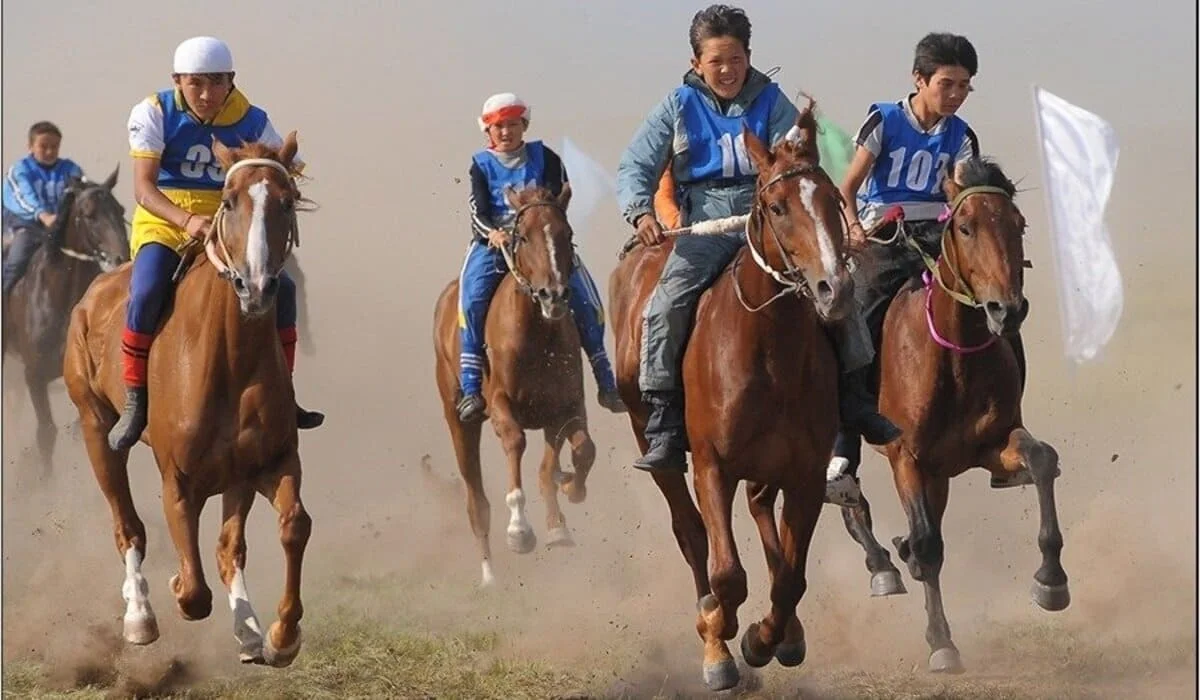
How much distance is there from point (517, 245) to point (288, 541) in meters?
4.15

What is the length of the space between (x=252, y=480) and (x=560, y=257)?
12.4 feet

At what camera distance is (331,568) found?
15.0 meters

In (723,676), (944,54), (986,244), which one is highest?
(944,54)

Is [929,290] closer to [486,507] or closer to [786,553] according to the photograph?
[786,553]

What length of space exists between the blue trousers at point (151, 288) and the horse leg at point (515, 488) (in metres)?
3.45

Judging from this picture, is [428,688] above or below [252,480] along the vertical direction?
below

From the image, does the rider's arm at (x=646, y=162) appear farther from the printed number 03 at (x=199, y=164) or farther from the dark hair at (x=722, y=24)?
the printed number 03 at (x=199, y=164)

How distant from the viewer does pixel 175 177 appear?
1048 centimetres

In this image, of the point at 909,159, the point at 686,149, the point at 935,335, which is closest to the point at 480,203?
the point at 909,159

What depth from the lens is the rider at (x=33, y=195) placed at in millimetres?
18125

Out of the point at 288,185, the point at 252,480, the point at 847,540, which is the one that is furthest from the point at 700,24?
the point at 847,540

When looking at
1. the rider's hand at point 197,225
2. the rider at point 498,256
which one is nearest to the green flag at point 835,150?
the rider at point 498,256

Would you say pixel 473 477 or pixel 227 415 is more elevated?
pixel 227 415

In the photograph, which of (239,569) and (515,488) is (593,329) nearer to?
(515,488)
